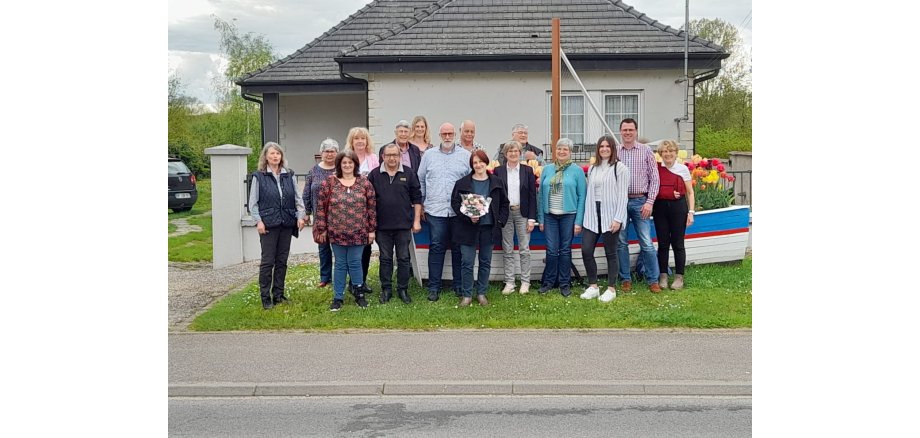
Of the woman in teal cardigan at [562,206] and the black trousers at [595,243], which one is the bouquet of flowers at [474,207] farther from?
the black trousers at [595,243]

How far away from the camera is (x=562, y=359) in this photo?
8109mm

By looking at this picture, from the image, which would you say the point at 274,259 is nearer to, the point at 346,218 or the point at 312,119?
the point at 346,218

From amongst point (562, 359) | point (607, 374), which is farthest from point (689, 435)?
point (562, 359)

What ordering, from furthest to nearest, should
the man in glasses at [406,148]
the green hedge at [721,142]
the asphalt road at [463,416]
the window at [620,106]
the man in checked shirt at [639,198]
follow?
the green hedge at [721,142]
the window at [620,106]
the man in glasses at [406,148]
the man in checked shirt at [639,198]
the asphalt road at [463,416]

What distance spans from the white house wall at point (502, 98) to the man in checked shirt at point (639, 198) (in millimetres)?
7132

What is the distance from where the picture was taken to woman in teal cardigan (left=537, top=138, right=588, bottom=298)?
416 inches

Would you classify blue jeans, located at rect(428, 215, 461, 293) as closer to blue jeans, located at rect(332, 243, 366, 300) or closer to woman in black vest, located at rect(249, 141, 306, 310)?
blue jeans, located at rect(332, 243, 366, 300)

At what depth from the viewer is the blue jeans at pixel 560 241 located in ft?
34.9

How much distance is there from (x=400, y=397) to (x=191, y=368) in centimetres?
198

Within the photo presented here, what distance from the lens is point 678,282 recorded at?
1109 centimetres

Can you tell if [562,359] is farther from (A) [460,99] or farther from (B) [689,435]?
(A) [460,99]

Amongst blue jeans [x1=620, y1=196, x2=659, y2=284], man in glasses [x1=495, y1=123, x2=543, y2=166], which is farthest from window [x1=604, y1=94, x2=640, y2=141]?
blue jeans [x1=620, y1=196, x2=659, y2=284]

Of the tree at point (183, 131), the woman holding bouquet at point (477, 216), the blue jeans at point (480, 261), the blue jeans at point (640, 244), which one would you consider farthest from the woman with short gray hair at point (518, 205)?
the tree at point (183, 131)

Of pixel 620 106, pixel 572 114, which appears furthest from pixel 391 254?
pixel 620 106
